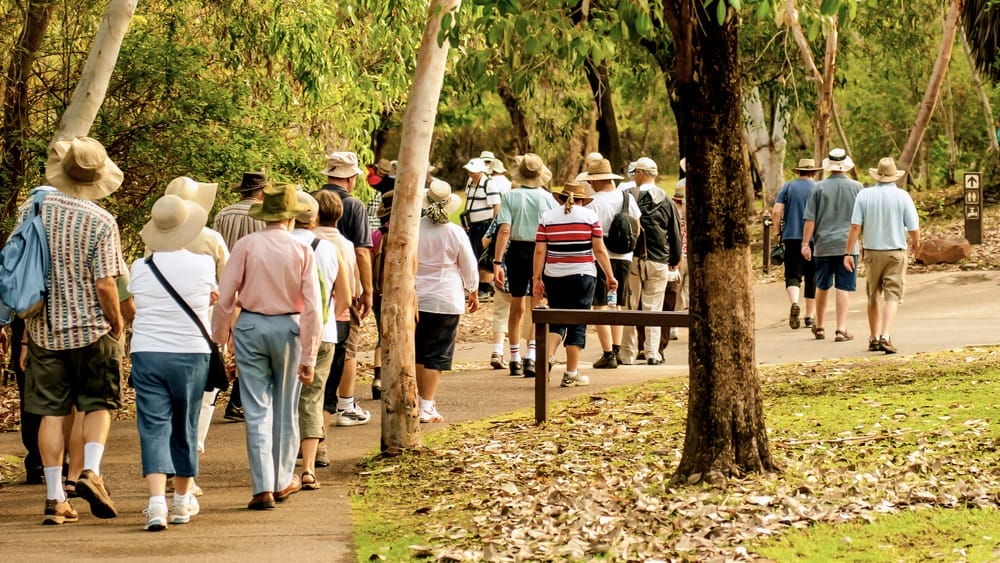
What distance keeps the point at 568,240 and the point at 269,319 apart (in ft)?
16.2

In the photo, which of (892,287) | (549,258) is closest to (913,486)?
(549,258)

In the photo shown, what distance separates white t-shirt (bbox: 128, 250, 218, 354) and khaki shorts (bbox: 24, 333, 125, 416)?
47 cm

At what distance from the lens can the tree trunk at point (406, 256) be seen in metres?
10.1

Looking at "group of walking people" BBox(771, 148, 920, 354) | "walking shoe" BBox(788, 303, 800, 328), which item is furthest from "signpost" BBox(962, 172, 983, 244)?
"walking shoe" BBox(788, 303, 800, 328)

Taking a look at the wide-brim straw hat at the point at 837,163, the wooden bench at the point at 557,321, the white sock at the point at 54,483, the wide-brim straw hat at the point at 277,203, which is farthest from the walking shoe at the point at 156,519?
the wide-brim straw hat at the point at 837,163

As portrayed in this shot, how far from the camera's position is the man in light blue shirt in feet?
46.7

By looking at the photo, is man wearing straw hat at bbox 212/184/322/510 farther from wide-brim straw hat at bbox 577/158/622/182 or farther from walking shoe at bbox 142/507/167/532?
wide-brim straw hat at bbox 577/158/622/182

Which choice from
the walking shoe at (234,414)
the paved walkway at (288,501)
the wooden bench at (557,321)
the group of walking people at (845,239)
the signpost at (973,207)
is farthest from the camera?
the signpost at (973,207)

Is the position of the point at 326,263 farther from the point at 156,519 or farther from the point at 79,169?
the point at 156,519

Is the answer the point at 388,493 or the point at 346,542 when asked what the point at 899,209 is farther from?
the point at 346,542

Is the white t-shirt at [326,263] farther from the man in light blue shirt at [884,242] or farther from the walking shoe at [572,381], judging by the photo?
the man in light blue shirt at [884,242]

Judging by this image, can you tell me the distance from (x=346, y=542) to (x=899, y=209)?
26.8 ft

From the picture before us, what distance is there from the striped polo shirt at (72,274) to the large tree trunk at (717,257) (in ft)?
11.0

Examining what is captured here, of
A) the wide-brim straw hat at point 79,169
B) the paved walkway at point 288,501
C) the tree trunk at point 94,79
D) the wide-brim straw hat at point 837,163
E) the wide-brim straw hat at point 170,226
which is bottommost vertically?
the paved walkway at point 288,501
